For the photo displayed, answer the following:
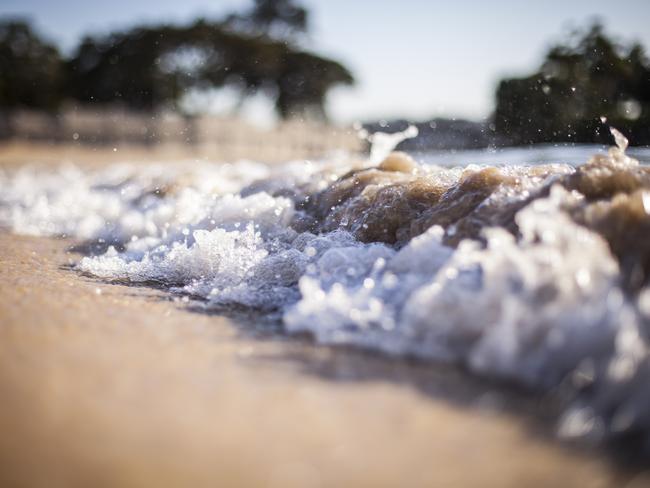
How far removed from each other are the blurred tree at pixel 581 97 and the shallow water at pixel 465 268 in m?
3.89

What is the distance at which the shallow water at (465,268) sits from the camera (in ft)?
5.27

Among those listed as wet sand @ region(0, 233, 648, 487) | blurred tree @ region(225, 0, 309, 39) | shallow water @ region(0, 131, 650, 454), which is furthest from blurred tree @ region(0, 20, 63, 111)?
wet sand @ region(0, 233, 648, 487)

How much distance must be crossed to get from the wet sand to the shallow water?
0.16 metres

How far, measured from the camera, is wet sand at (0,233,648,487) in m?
1.18

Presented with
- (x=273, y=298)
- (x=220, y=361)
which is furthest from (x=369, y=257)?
(x=220, y=361)

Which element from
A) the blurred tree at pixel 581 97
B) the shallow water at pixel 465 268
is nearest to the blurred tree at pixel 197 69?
the blurred tree at pixel 581 97

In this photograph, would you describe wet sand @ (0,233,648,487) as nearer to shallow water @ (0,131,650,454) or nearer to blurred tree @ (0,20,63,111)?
shallow water @ (0,131,650,454)

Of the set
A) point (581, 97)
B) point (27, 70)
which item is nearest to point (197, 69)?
point (27, 70)

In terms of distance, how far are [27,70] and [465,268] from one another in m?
39.1

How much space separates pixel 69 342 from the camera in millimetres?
1798

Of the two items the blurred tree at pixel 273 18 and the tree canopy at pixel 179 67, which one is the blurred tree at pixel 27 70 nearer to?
the tree canopy at pixel 179 67

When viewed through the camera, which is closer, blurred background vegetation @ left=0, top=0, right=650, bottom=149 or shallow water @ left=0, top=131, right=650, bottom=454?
shallow water @ left=0, top=131, right=650, bottom=454

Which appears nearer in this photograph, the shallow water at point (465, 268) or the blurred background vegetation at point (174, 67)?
the shallow water at point (465, 268)

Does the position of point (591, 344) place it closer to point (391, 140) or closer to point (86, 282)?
point (86, 282)
